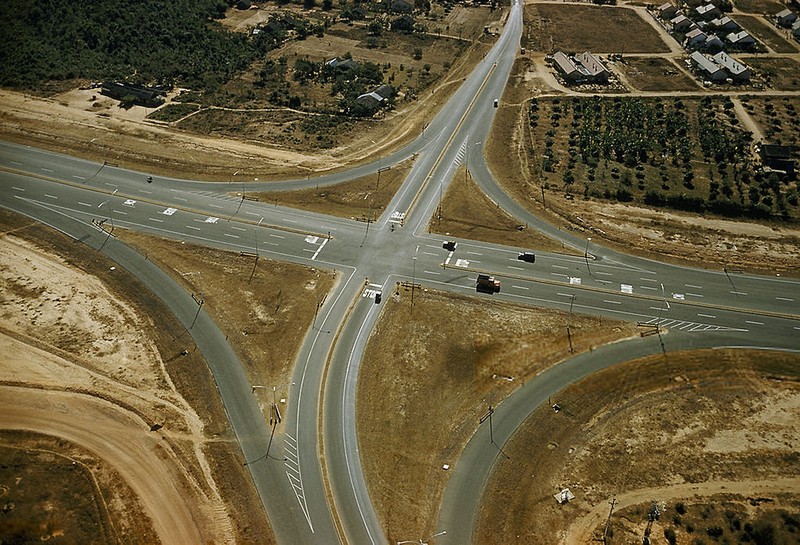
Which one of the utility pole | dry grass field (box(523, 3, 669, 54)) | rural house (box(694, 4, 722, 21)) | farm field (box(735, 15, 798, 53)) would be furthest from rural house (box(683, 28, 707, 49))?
the utility pole

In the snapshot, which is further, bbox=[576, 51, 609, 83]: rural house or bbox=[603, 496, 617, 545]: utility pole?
bbox=[576, 51, 609, 83]: rural house

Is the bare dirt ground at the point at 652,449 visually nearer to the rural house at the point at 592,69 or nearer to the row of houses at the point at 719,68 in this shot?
the rural house at the point at 592,69

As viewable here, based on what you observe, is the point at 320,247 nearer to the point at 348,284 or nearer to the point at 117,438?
the point at 348,284

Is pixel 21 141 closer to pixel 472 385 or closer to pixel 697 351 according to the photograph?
pixel 472 385

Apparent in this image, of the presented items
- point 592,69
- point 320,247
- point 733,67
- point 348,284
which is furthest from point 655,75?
point 348,284

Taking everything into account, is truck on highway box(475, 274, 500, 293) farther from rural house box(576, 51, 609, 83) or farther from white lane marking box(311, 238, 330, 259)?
rural house box(576, 51, 609, 83)

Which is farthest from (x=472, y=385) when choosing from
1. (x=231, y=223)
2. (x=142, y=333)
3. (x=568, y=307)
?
(x=231, y=223)
